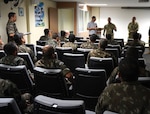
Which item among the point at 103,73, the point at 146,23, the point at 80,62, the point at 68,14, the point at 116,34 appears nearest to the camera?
the point at 103,73

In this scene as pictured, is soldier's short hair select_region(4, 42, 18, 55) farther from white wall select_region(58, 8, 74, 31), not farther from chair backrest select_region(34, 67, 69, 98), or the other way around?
white wall select_region(58, 8, 74, 31)

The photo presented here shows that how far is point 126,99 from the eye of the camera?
5.39 ft

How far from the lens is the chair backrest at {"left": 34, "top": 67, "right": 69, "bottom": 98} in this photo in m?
2.51

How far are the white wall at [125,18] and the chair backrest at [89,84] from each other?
43.2 feet

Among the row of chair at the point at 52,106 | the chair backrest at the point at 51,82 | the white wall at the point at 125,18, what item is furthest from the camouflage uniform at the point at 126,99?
the white wall at the point at 125,18

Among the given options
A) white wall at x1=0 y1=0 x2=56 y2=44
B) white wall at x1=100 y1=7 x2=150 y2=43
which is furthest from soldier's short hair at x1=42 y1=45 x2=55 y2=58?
white wall at x1=100 y1=7 x2=150 y2=43

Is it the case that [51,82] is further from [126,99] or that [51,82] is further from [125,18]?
[125,18]

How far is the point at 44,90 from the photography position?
2.69m

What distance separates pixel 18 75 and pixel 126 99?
152cm

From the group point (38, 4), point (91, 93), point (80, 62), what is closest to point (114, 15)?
point (38, 4)

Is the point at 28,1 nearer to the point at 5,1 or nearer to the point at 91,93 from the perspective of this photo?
the point at 5,1

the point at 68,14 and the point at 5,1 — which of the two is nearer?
the point at 5,1

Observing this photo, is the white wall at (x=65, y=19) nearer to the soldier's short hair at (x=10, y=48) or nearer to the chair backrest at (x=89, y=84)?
the soldier's short hair at (x=10, y=48)

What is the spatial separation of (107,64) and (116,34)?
12.6m
